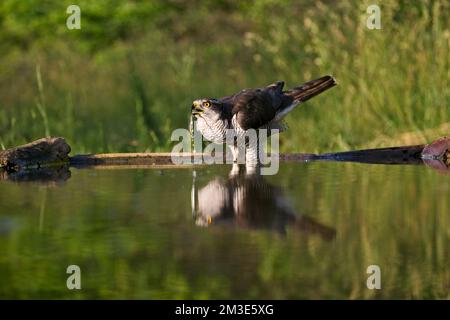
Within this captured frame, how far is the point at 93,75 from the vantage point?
15438 millimetres

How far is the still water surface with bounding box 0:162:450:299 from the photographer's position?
12.7 feet

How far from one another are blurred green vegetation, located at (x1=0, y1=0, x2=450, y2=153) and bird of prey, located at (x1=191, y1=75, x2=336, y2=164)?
1.22 m

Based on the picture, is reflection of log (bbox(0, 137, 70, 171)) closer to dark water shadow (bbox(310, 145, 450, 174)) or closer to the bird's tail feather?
dark water shadow (bbox(310, 145, 450, 174))

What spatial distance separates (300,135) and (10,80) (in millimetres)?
6326

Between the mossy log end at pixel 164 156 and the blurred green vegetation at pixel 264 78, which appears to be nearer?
the mossy log end at pixel 164 156

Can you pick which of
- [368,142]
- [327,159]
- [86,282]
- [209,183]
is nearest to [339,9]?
[368,142]

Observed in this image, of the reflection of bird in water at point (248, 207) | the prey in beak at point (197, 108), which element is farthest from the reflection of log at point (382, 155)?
the reflection of bird in water at point (248, 207)

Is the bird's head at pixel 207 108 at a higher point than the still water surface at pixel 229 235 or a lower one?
higher

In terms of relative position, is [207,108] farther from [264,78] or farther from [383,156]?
[264,78]

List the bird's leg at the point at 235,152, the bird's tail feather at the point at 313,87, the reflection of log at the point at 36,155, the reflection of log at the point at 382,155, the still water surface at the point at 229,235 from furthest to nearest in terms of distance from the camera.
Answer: the bird's tail feather at the point at 313,87 → the bird's leg at the point at 235,152 → the reflection of log at the point at 382,155 → the reflection of log at the point at 36,155 → the still water surface at the point at 229,235

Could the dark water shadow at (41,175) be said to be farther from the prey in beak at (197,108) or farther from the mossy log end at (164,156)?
the prey in beak at (197,108)

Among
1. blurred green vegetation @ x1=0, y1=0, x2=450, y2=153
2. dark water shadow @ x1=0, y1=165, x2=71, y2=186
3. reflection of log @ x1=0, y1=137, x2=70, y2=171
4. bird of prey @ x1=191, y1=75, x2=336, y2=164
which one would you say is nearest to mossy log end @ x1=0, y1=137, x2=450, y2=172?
reflection of log @ x1=0, y1=137, x2=70, y2=171

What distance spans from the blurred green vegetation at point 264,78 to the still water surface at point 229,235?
10.4ft

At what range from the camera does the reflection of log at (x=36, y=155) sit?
7621 mm
